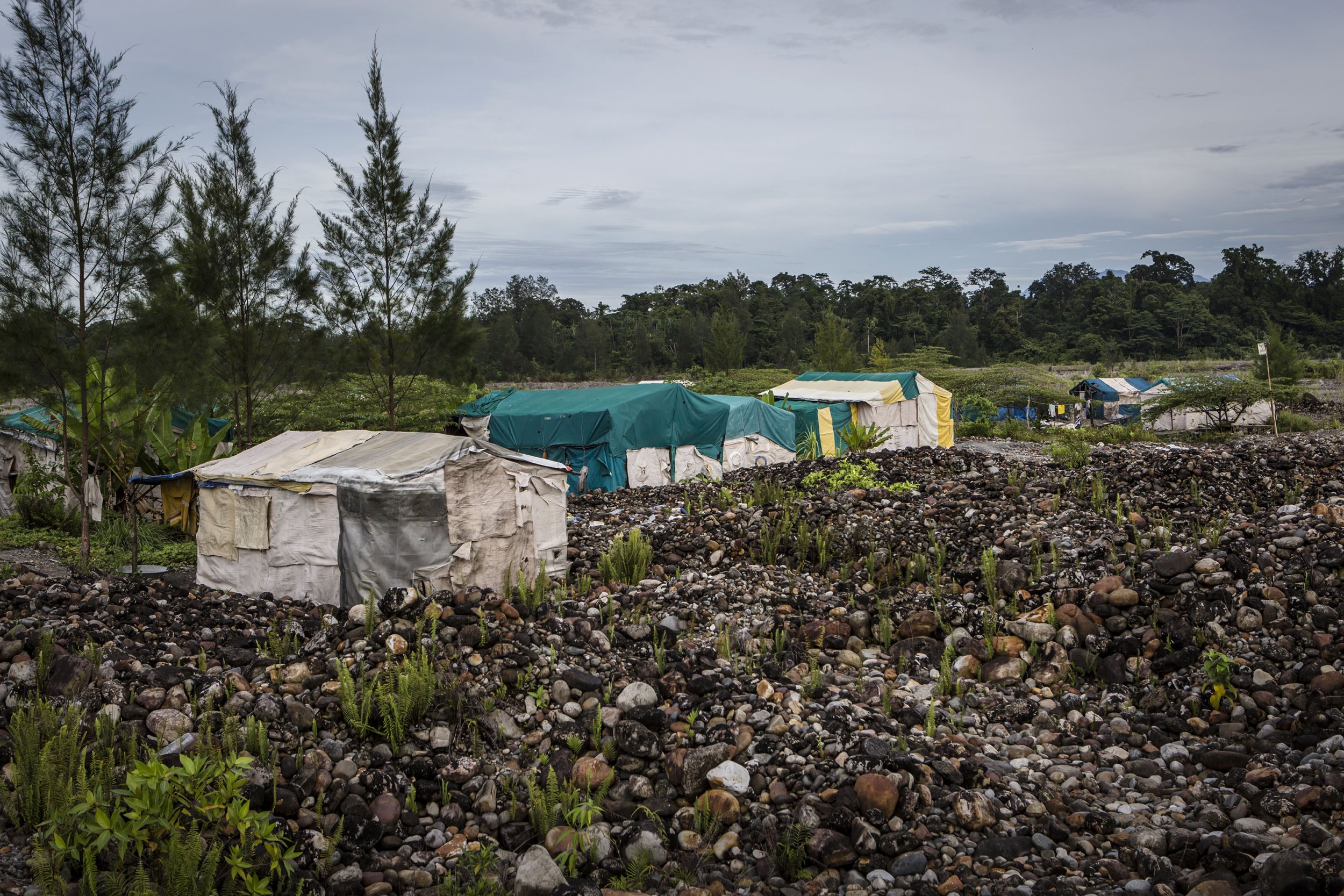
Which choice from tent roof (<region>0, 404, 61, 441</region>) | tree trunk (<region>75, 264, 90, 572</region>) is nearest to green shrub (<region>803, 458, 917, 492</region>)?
tree trunk (<region>75, 264, 90, 572</region>)

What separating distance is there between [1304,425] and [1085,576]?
856 inches

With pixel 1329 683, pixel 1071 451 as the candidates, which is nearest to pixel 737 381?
Result: pixel 1071 451

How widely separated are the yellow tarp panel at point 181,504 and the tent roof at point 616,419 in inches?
272

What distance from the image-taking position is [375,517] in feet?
26.2

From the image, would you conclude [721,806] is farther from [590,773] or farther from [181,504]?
[181,504]

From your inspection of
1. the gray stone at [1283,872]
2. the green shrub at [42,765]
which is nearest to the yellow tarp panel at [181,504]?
the green shrub at [42,765]

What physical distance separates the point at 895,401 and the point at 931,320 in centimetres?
5106

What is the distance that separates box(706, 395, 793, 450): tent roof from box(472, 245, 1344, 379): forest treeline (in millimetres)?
34768

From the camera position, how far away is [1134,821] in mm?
4520

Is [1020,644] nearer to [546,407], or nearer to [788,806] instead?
[788,806]

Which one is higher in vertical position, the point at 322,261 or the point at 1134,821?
the point at 322,261

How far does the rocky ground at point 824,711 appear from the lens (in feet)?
14.1

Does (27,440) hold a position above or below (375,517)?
above

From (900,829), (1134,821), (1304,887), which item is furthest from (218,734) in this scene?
(1304,887)
